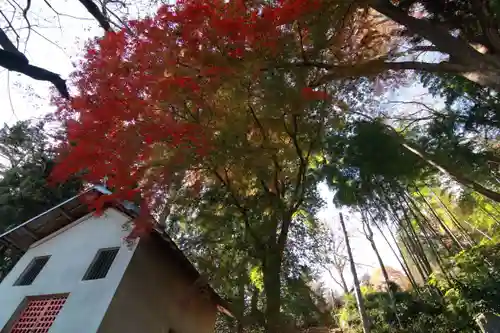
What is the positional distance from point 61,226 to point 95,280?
226cm

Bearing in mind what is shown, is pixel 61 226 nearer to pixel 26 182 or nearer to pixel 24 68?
pixel 26 182

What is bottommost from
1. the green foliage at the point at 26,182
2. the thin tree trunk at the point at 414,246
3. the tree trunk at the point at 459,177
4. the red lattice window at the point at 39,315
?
the red lattice window at the point at 39,315

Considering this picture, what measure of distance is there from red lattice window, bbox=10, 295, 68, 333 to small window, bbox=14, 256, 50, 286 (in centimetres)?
53

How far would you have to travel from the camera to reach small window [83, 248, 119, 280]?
224 inches

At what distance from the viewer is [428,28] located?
302 centimetres

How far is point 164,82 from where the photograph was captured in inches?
195

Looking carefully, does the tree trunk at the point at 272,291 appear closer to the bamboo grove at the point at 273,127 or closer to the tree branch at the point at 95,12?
the bamboo grove at the point at 273,127

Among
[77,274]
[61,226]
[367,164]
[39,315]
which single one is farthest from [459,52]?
[61,226]

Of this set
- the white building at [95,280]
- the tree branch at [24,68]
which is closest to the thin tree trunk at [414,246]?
the white building at [95,280]

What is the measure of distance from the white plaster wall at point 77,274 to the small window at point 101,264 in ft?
0.32

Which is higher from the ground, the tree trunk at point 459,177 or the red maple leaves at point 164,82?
the red maple leaves at point 164,82

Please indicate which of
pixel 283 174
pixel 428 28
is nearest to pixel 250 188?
pixel 283 174

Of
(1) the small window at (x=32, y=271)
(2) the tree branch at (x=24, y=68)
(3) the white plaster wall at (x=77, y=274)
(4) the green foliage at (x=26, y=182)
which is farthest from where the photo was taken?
(4) the green foliage at (x=26, y=182)

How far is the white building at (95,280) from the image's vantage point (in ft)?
17.2
